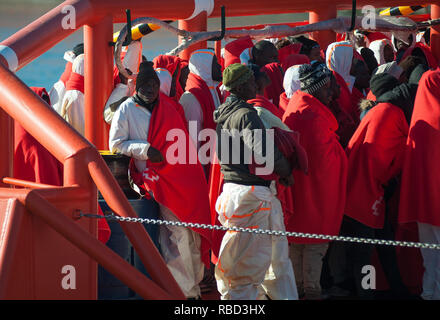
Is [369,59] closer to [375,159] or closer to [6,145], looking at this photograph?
[375,159]

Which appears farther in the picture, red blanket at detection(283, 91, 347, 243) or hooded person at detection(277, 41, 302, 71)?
hooded person at detection(277, 41, 302, 71)

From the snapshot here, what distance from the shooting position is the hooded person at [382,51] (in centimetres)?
774

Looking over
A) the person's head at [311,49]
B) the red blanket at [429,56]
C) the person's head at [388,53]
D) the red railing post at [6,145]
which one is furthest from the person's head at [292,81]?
the person's head at [388,53]

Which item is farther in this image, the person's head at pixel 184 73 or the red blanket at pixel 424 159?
the person's head at pixel 184 73

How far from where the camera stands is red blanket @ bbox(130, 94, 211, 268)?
4.70 m

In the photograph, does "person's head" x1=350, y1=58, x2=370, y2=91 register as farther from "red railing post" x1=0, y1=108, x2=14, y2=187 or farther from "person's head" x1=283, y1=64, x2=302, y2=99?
"red railing post" x1=0, y1=108, x2=14, y2=187

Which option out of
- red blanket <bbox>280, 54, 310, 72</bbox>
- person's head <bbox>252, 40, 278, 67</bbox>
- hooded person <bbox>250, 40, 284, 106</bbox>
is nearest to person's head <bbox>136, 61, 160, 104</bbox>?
hooded person <bbox>250, 40, 284, 106</bbox>

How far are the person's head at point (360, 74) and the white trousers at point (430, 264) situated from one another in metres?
2.13

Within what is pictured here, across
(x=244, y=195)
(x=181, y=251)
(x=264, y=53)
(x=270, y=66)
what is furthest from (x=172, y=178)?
(x=264, y=53)

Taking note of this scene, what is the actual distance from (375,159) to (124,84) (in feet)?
7.54

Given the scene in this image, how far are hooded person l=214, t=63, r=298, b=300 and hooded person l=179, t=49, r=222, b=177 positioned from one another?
3.96 ft

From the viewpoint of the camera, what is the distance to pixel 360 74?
21.1ft

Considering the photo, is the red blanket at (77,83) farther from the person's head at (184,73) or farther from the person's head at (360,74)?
the person's head at (360,74)
